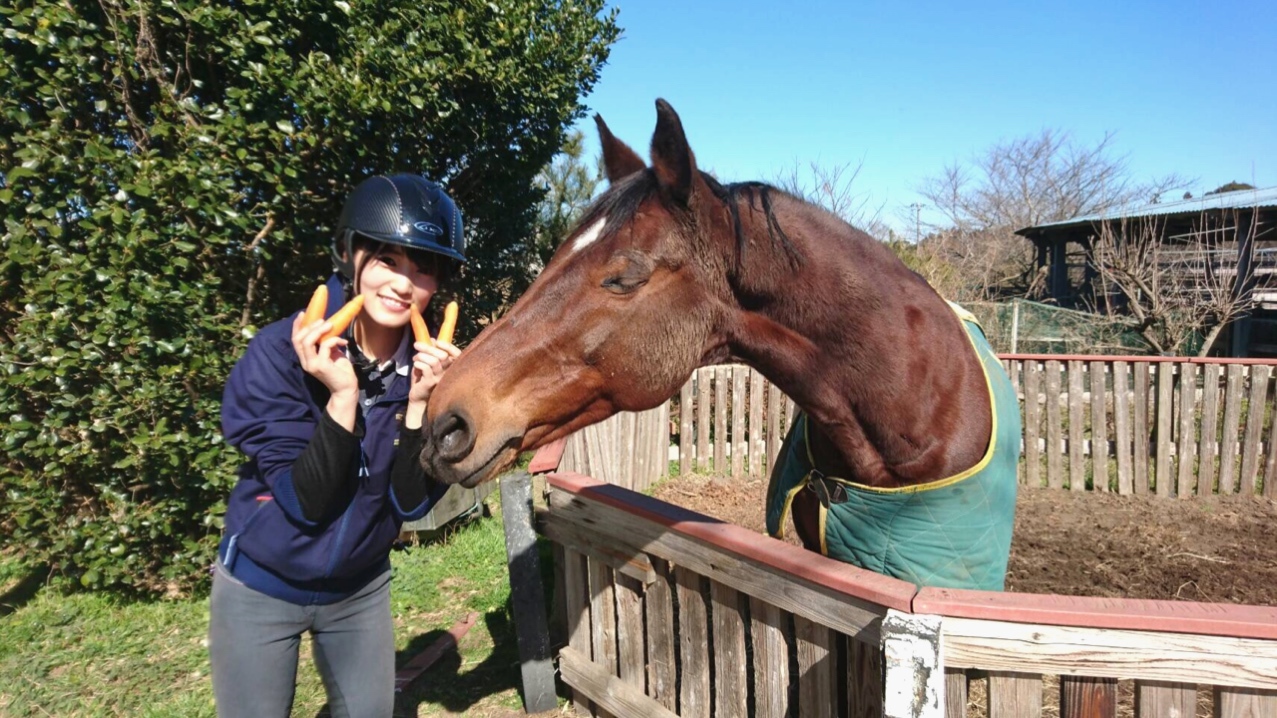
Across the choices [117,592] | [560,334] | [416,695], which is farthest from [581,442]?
[117,592]

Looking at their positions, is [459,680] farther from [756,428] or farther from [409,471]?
[756,428]

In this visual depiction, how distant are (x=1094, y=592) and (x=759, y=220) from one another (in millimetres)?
4189

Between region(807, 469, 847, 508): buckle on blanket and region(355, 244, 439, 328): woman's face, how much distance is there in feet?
5.00

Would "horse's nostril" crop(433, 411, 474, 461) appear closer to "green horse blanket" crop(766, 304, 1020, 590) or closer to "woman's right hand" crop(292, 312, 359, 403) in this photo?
"woman's right hand" crop(292, 312, 359, 403)

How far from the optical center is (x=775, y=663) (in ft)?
7.18

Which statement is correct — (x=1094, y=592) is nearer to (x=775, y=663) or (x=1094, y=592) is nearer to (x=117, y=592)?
(x=775, y=663)

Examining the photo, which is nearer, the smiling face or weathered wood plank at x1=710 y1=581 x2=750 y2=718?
the smiling face

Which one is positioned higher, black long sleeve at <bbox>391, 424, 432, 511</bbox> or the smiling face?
the smiling face

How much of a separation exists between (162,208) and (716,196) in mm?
3480

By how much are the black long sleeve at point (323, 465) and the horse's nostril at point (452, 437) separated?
0.23m

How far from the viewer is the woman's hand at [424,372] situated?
75.9 inches

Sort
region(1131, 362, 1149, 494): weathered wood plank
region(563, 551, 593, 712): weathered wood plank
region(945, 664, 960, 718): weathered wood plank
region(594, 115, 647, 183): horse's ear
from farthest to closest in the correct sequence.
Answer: region(1131, 362, 1149, 494): weathered wood plank, region(563, 551, 593, 712): weathered wood plank, region(594, 115, 647, 183): horse's ear, region(945, 664, 960, 718): weathered wood plank

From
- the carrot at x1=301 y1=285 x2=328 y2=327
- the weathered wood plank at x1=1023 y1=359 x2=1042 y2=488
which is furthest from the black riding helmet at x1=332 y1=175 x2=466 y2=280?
the weathered wood plank at x1=1023 y1=359 x2=1042 y2=488

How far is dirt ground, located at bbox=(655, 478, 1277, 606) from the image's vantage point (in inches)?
179
